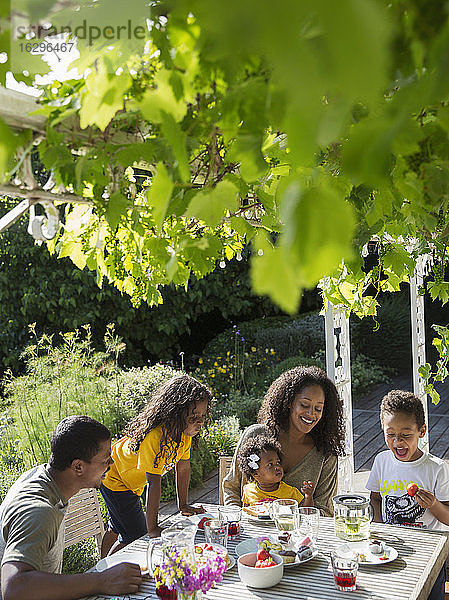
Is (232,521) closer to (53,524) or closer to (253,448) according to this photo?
(253,448)

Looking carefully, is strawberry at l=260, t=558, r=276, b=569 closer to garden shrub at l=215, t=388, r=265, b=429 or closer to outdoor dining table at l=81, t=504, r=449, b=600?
outdoor dining table at l=81, t=504, r=449, b=600

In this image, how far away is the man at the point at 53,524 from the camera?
1849mm

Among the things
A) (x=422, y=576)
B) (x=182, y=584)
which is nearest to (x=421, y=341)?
(x=422, y=576)

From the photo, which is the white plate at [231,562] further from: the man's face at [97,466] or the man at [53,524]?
the man's face at [97,466]

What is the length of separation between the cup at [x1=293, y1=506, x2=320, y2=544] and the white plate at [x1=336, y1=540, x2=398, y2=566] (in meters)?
0.11

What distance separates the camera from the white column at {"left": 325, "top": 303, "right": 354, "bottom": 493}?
380cm

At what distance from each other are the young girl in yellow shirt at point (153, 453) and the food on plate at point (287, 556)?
25.3 inches

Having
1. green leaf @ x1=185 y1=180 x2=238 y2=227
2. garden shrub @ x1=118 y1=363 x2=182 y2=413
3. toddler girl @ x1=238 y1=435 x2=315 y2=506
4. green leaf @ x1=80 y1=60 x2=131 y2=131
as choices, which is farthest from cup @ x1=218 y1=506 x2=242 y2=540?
garden shrub @ x1=118 y1=363 x2=182 y2=413

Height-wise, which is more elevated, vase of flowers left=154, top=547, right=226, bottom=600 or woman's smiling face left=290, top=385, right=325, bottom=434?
woman's smiling face left=290, top=385, right=325, bottom=434

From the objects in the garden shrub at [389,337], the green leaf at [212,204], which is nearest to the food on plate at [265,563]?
the green leaf at [212,204]

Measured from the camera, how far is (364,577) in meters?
2.01

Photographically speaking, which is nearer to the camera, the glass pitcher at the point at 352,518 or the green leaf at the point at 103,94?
the green leaf at the point at 103,94

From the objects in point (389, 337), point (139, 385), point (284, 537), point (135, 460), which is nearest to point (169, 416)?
point (135, 460)

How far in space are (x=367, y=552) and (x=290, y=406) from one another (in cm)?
95
